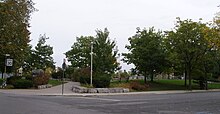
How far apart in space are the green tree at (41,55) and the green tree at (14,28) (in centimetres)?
2852

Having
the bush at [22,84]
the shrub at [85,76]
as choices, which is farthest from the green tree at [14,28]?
the shrub at [85,76]

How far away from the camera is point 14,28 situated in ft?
154

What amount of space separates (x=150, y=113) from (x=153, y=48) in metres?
36.6

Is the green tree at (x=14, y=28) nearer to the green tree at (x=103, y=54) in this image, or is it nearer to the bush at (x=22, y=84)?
the bush at (x=22, y=84)

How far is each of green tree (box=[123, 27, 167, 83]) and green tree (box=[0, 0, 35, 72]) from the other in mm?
16263

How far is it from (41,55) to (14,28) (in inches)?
1356

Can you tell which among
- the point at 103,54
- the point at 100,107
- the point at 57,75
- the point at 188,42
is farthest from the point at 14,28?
the point at 57,75

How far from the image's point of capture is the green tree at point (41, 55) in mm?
79250

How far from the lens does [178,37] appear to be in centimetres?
4722

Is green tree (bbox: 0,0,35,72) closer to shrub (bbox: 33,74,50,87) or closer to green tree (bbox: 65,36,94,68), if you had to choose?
shrub (bbox: 33,74,50,87)

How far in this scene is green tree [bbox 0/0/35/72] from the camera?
46.1 m

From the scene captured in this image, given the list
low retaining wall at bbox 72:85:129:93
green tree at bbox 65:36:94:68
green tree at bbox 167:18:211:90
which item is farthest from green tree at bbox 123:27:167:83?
green tree at bbox 65:36:94:68

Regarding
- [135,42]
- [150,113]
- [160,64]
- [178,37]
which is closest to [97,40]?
[135,42]

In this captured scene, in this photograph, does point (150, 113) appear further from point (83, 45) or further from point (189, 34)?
point (83, 45)
